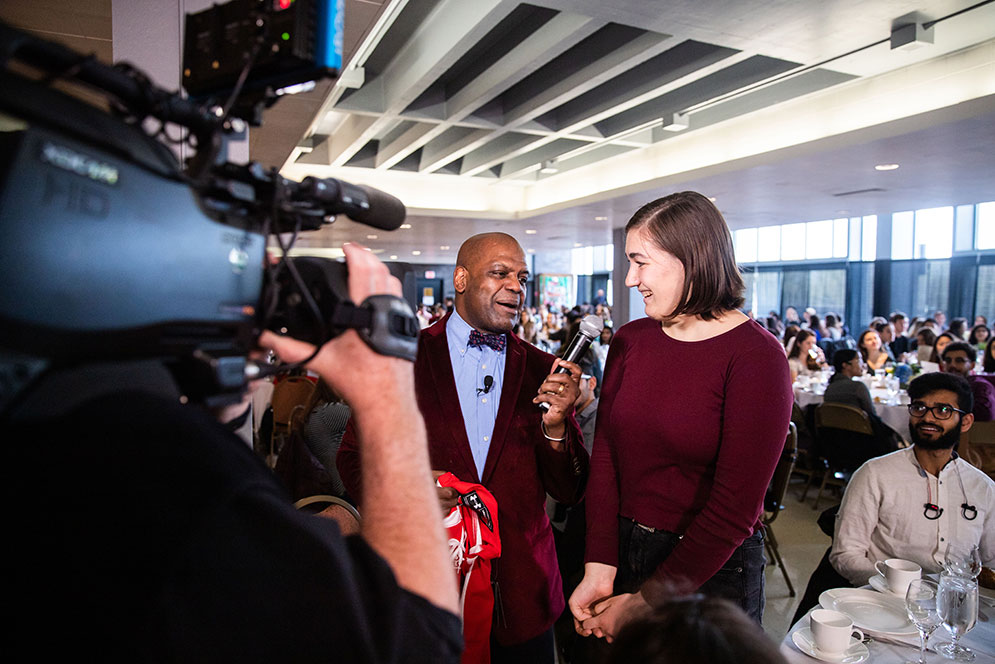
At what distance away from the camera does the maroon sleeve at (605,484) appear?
162 cm

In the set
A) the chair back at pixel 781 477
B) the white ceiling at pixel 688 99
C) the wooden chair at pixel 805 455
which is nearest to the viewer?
the chair back at pixel 781 477

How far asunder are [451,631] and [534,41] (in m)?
4.33

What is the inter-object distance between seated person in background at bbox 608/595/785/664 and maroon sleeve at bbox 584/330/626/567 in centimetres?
90

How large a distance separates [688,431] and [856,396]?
446 centimetres

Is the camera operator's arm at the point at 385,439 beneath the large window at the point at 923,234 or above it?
beneath

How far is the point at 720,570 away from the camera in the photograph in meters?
1.52

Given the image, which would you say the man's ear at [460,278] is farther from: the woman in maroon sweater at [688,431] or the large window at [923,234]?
the large window at [923,234]

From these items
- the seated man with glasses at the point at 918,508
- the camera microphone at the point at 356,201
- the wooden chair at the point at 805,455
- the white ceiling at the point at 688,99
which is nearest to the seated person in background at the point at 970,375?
the wooden chair at the point at 805,455

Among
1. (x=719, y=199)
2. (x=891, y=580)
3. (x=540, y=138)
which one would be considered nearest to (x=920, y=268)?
(x=719, y=199)

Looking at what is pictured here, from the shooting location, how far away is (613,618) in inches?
56.5

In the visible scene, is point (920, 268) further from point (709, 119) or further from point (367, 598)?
point (367, 598)

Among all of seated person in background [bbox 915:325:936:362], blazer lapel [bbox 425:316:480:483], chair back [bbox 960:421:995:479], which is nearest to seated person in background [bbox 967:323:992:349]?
seated person in background [bbox 915:325:936:362]

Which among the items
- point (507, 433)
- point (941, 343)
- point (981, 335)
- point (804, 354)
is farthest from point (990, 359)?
point (507, 433)

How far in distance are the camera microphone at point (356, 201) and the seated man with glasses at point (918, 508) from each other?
2.12 metres
